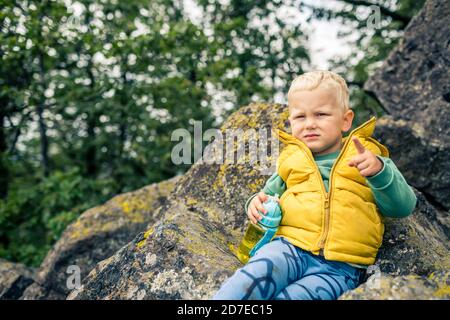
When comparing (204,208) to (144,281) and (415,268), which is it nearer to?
(144,281)

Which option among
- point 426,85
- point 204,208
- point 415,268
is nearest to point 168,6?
point 426,85

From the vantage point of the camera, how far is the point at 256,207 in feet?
8.79

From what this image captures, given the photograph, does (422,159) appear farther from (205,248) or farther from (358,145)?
(205,248)

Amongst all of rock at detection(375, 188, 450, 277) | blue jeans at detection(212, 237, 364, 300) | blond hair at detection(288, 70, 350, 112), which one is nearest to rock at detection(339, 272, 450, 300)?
blue jeans at detection(212, 237, 364, 300)

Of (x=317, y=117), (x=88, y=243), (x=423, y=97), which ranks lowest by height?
(x=88, y=243)

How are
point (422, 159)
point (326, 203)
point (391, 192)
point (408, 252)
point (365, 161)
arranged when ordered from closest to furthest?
point (365, 161), point (391, 192), point (326, 203), point (408, 252), point (422, 159)

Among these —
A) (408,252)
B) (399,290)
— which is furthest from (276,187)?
(399,290)

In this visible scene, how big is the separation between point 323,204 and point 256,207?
0.38 meters

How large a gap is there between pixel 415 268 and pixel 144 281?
158cm

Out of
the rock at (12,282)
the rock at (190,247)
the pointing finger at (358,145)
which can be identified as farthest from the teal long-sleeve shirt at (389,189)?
A: the rock at (12,282)

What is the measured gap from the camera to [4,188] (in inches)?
274

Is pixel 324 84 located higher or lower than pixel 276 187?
higher

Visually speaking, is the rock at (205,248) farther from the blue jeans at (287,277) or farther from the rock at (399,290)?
the rock at (399,290)
